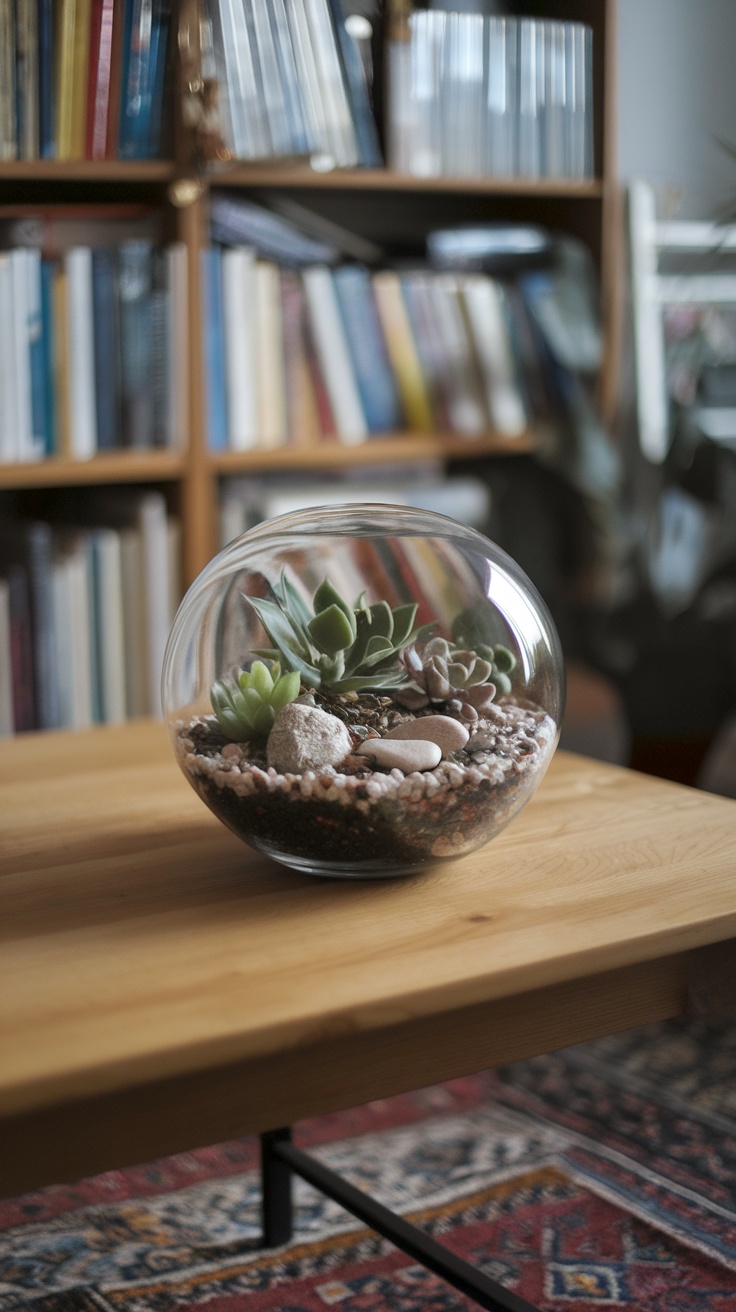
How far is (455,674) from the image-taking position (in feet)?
2.74

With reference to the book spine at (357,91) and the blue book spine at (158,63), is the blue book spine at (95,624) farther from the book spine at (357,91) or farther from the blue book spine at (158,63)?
the book spine at (357,91)

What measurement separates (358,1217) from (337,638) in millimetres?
541

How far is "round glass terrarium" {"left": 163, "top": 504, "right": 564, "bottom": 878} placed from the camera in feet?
2.58

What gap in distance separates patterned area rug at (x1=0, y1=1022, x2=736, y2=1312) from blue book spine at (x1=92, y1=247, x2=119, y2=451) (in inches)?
40.6

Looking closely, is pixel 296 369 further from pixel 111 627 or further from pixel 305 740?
pixel 305 740

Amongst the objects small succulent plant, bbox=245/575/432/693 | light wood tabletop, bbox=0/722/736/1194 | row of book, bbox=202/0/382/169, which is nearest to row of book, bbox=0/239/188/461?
row of book, bbox=202/0/382/169

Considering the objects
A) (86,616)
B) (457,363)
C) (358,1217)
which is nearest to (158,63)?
(457,363)

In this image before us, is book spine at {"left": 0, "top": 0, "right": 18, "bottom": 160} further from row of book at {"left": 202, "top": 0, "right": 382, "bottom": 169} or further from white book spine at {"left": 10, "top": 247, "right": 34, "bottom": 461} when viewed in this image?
row of book at {"left": 202, "top": 0, "right": 382, "bottom": 169}

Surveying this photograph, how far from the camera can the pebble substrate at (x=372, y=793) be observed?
0.77 meters

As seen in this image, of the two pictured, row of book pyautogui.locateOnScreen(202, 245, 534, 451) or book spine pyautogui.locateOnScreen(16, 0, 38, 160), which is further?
row of book pyautogui.locateOnScreen(202, 245, 534, 451)

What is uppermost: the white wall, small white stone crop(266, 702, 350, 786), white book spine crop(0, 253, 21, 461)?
the white wall

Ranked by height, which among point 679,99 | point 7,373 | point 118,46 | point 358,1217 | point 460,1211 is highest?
point 679,99

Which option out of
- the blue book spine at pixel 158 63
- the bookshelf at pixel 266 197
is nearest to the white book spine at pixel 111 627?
the bookshelf at pixel 266 197

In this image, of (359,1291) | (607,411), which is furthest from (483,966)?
(607,411)
